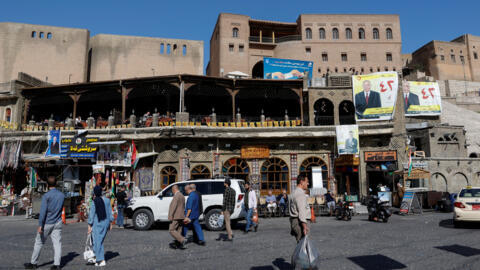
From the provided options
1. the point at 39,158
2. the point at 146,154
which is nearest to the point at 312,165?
the point at 146,154

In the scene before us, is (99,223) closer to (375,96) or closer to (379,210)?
(379,210)

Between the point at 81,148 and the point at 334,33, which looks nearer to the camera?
the point at 81,148

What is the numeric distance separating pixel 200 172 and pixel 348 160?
10.0 metres

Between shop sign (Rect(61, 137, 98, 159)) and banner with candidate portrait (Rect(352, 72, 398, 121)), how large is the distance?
59.7 feet

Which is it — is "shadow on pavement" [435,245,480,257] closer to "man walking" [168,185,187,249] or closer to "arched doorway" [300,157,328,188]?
"man walking" [168,185,187,249]

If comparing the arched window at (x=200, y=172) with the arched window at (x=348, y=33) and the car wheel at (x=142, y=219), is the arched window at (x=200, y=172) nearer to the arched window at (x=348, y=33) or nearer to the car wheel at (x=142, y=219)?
the car wheel at (x=142, y=219)

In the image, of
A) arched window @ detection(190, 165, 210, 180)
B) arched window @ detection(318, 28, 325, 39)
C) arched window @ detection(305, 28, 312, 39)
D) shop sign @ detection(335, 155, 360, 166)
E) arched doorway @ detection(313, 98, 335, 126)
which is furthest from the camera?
arched window @ detection(318, 28, 325, 39)

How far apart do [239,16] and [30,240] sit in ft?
138

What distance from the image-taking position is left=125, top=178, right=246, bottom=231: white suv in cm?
1176

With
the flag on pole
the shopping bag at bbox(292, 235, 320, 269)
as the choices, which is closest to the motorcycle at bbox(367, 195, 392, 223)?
the shopping bag at bbox(292, 235, 320, 269)

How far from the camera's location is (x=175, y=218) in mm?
8305

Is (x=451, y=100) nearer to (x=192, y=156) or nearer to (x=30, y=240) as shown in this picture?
(x=192, y=156)

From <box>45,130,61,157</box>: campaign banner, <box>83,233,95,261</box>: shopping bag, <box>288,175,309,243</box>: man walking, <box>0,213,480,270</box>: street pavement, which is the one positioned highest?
<box>45,130,61,157</box>: campaign banner

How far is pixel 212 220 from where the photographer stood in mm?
11633
